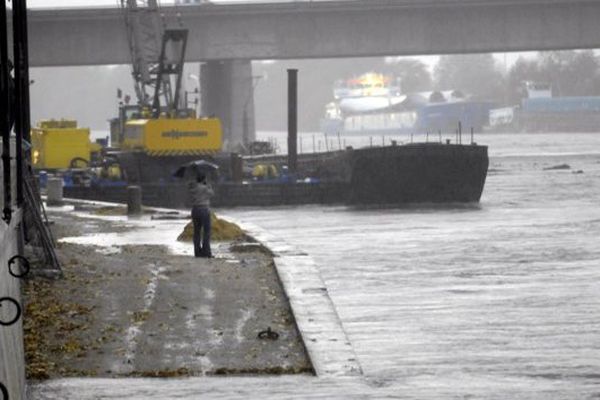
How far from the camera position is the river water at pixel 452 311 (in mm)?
15547

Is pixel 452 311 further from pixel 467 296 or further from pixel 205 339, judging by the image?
pixel 205 339

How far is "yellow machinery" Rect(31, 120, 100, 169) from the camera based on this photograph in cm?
7856

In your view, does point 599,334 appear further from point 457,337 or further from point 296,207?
point 296,207

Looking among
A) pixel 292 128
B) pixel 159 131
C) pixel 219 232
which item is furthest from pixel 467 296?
pixel 292 128

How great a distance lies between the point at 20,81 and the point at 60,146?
57.9 meters

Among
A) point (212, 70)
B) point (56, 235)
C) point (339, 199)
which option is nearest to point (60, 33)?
point (212, 70)

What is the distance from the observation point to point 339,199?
67500 millimetres

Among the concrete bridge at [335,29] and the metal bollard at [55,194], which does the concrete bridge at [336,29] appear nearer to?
the concrete bridge at [335,29]

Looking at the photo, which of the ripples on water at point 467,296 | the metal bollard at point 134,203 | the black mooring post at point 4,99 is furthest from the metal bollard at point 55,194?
the black mooring post at point 4,99

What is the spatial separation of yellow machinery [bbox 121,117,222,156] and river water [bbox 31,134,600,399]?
13.1 m

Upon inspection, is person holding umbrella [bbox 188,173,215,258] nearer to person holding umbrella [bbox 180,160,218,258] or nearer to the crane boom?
person holding umbrella [bbox 180,160,218,258]

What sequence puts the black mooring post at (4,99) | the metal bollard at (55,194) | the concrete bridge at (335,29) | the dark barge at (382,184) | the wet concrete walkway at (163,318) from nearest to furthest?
the black mooring post at (4,99) < the wet concrete walkway at (163,318) < the metal bollard at (55,194) < the dark barge at (382,184) < the concrete bridge at (335,29)

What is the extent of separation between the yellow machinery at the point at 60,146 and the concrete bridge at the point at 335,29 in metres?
12.8

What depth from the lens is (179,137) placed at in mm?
66312
